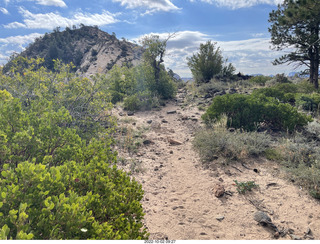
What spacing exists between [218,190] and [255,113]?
15.2 ft

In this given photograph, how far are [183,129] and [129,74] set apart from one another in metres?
7.67

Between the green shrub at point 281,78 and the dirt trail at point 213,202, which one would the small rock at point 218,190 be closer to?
the dirt trail at point 213,202

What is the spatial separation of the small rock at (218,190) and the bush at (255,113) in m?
3.72

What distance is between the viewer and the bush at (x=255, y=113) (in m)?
7.44

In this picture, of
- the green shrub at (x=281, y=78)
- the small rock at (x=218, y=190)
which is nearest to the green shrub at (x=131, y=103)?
the small rock at (x=218, y=190)

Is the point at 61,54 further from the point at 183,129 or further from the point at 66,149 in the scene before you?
the point at 66,149

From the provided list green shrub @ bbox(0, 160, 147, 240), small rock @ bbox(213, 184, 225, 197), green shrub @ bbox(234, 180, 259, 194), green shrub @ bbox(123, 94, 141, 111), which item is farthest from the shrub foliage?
green shrub @ bbox(123, 94, 141, 111)

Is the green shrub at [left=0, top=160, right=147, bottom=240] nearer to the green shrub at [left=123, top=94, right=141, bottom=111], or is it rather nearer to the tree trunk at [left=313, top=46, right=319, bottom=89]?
the green shrub at [left=123, top=94, right=141, bottom=111]

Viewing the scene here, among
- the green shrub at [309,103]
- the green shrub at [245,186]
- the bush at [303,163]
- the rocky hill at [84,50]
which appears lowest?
the green shrub at [245,186]

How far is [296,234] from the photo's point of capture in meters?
3.36

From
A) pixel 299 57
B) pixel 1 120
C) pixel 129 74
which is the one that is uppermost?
pixel 299 57

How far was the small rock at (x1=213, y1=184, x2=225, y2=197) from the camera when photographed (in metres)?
4.43

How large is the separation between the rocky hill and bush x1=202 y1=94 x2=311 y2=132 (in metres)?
32.4

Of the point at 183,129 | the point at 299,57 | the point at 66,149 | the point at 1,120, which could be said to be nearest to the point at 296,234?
the point at 66,149
